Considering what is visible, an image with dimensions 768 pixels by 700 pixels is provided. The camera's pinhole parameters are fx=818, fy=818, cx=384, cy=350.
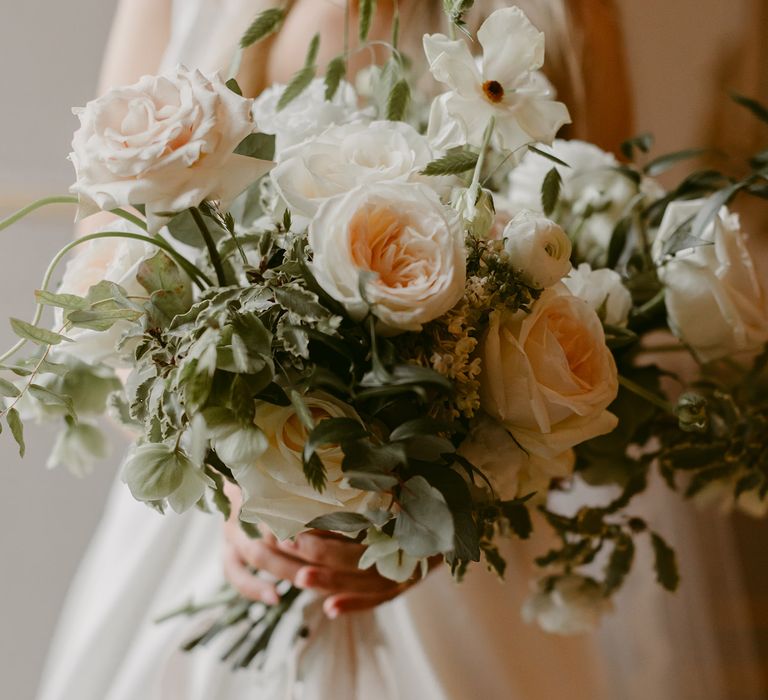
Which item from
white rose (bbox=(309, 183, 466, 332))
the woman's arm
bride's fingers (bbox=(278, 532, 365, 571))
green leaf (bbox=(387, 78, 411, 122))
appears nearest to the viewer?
white rose (bbox=(309, 183, 466, 332))

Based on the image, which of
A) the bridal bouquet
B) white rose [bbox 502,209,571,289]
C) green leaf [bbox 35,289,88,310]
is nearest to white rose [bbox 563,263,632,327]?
the bridal bouquet

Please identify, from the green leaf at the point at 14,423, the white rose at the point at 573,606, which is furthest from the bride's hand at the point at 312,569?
the green leaf at the point at 14,423

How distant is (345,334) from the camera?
18.1 inches

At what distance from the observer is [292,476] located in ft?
1.47

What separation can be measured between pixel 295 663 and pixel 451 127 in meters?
0.51

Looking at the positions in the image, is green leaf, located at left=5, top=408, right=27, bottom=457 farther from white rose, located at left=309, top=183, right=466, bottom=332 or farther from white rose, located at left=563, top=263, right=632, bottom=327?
white rose, located at left=563, top=263, right=632, bottom=327

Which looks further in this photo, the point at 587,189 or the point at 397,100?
the point at 587,189

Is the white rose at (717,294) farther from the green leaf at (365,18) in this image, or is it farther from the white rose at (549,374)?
the green leaf at (365,18)

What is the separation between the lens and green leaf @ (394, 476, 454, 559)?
0.43 meters

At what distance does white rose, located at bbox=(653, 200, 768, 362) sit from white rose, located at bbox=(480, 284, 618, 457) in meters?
0.16

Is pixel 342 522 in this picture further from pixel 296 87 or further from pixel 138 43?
pixel 138 43

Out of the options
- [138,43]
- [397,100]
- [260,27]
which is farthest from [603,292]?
[138,43]

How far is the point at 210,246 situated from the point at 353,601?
39 centimetres

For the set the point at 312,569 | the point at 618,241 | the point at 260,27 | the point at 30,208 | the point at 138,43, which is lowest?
the point at 312,569
